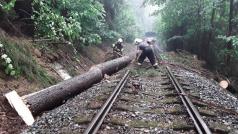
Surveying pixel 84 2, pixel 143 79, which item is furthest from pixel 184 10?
pixel 143 79

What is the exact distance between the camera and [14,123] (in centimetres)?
750

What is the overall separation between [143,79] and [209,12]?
48.0ft

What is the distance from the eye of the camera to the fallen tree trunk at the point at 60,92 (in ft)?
26.4

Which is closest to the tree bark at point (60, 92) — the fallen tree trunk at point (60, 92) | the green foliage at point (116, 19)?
the fallen tree trunk at point (60, 92)

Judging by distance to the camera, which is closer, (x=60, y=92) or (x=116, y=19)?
(x=60, y=92)

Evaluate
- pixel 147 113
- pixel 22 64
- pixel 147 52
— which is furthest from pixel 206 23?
pixel 147 113

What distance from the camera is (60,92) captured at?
9.40m

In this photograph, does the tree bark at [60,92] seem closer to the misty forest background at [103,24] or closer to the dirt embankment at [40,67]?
the dirt embankment at [40,67]

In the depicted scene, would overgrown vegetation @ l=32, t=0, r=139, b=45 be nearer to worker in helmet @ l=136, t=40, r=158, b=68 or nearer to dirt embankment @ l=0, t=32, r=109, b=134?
dirt embankment @ l=0, t=32, r=109, b=134

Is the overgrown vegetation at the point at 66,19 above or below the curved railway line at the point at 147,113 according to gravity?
above

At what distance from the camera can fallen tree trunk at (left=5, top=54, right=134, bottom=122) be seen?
805 centimetres

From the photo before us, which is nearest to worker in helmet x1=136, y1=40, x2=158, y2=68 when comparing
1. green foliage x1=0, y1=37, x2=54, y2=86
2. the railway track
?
green foliage x1=0, y1=37, x2=54, y2=86

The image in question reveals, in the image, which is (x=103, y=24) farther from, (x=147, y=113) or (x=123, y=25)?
(x=147, y=113)

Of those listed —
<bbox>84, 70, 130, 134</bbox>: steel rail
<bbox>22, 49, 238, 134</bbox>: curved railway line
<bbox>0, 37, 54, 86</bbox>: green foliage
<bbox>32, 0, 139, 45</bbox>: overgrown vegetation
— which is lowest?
<bbox>22, 49, 238, 134</bbox>: curved railway line
